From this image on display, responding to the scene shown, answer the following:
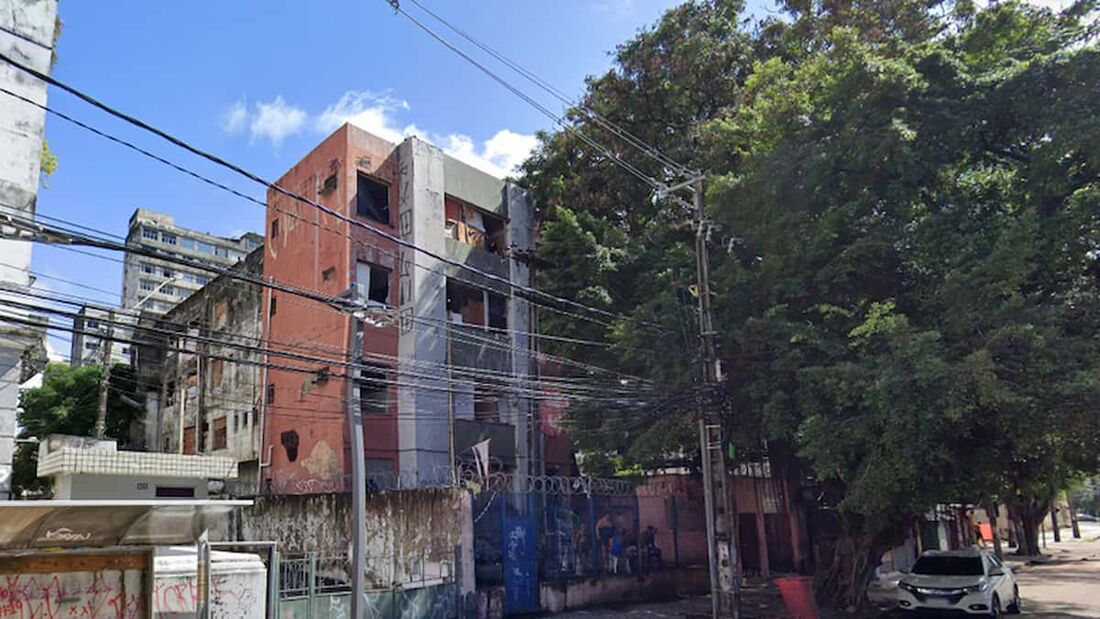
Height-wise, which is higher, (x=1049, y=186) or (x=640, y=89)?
(x=640, y=89)

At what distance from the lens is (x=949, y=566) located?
1725 centimetres

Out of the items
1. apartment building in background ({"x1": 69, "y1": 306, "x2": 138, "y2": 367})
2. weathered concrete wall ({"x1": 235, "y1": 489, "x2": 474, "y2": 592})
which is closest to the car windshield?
weathered concrete wall ({"x1": 235, "y1": 489, "x2": 474, "y2": 592})

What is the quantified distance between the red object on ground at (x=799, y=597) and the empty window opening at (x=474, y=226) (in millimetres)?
15133

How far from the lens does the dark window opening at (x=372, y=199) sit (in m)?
24.0

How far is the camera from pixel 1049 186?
1401 centimetres

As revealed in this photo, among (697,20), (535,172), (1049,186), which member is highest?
(697,20)

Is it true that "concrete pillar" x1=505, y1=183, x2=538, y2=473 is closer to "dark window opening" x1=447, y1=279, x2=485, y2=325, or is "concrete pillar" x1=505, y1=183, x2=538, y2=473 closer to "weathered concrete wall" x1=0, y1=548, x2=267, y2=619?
"dark window opening" x1=447, y1=279, x2=485, y2=325

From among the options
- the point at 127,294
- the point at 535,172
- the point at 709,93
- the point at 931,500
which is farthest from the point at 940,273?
the point at 127,294

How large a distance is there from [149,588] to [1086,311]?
15.1 meters

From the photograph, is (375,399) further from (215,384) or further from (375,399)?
(215,384)

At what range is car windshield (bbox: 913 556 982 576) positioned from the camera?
1679 cm

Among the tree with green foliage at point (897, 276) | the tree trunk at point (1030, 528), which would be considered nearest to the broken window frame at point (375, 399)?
the tree with green foliage at point (897, 276)

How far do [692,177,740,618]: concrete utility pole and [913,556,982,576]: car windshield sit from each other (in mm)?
5510

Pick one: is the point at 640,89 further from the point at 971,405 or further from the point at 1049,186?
the point at 971,405
